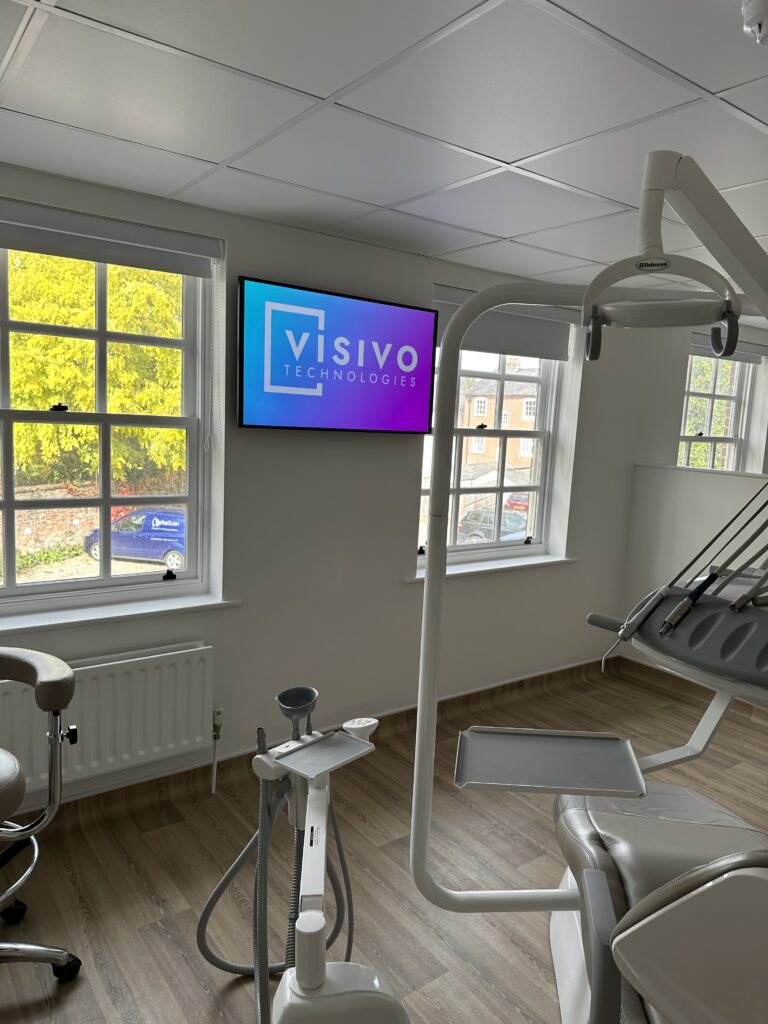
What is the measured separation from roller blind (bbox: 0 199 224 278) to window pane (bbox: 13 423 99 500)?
2.10 feet

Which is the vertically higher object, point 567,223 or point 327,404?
point 567,223

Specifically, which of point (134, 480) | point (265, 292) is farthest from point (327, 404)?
point (134, 480)

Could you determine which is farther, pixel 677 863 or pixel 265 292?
pixel 265 292

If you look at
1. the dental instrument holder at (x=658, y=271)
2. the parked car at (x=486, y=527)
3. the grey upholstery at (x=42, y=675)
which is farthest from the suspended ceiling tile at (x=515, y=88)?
the parked car at (x=486, y=527)

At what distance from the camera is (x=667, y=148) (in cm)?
208

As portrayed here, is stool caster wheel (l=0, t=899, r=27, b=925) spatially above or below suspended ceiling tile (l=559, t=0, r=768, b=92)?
below

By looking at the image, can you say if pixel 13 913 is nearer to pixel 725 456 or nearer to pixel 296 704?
pixel 296 704

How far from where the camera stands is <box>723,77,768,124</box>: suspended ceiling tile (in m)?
1.64

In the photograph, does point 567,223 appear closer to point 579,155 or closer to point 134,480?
point 579,155

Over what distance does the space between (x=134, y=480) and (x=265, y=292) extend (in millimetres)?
937

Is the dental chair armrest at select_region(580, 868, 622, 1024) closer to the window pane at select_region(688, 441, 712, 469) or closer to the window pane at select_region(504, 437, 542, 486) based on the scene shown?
the window pane at select_region(504, 437, 542, 486)

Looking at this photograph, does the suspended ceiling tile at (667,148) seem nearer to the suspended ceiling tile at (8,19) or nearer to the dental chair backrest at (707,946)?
the suspended ceiling tile at (8,19)

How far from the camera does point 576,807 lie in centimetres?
193

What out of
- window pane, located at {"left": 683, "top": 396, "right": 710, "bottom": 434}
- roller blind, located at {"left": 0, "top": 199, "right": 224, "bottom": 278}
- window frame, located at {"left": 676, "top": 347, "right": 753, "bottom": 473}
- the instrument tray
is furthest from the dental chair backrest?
window pane, located at {"left": 683, "top": 396, "right": 710, "bottom": 434}
